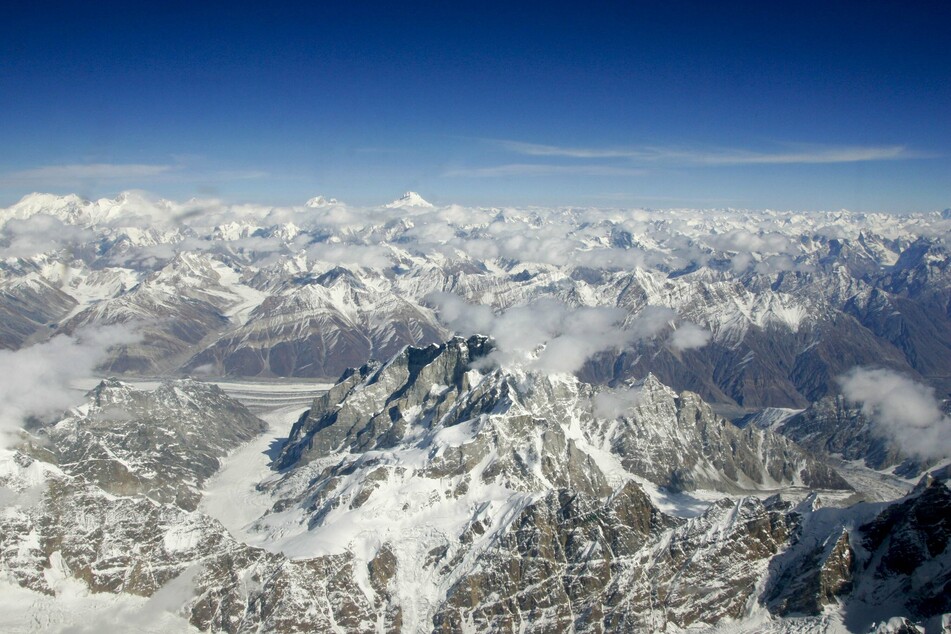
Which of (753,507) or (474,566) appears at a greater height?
(753,507)

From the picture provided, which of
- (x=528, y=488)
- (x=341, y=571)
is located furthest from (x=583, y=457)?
(x=341, y=571)

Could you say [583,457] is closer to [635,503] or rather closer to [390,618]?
[635,503]

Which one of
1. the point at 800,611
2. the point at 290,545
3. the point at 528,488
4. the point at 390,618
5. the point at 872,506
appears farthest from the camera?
the point at 528,488

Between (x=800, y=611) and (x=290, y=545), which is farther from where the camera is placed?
(x=290, y=545)

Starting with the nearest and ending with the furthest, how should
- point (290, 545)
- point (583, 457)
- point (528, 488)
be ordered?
point (290, 545) < point (528, 488) < point (583, 457)

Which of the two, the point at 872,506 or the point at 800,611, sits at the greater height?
the point at 872,506

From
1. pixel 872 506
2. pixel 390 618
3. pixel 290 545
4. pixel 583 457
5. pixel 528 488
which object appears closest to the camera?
pixel 872 506

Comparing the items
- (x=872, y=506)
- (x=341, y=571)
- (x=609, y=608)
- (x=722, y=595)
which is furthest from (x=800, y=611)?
(x=341, y=571)

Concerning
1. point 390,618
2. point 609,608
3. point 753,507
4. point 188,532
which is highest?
point 753,507

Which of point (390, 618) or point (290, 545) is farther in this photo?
point (290, 545)

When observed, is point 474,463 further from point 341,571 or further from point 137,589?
point 137,589
